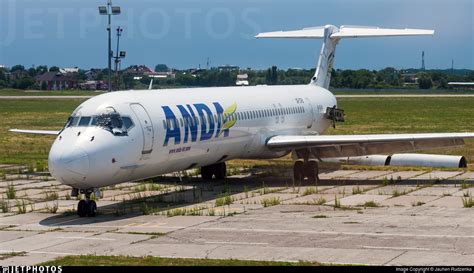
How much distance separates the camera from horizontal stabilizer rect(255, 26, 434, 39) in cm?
3944

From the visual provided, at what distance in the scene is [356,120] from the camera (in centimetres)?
7806

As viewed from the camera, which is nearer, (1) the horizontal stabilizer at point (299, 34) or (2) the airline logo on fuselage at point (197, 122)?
(2) the airline logo on fuselage at point (197, 122)

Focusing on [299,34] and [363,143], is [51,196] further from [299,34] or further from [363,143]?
[299,34]

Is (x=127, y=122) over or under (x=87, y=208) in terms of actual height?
over

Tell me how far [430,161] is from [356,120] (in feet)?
133

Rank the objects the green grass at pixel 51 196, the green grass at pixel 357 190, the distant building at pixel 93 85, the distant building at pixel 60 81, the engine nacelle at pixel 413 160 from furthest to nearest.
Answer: the distant building at pixel 60 81 → the distant building at pixel 93 85 → the engine nacelle at pixel 413 160 → the green grass at pixel 357 190 → the green grass at pixel 51 196

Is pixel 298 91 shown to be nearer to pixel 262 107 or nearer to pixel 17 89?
pixel 262 107

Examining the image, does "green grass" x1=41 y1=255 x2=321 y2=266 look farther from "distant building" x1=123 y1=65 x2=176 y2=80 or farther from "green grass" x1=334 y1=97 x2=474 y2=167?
"distant building" x1=123 y1=65 x2=176 y2=80

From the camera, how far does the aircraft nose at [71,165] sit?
78.1ft

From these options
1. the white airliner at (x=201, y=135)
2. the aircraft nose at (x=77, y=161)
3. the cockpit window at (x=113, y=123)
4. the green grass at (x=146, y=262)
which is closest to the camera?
the green grass at (x=146, y=262)

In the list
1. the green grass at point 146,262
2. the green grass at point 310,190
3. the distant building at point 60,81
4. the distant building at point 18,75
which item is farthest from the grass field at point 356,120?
the distant building at point 18,75

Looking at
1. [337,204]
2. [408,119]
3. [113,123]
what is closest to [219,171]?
[337,204]

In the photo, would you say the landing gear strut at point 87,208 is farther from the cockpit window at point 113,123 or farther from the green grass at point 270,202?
the green grass at point 270,202

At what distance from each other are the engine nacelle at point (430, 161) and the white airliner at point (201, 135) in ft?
12.2
